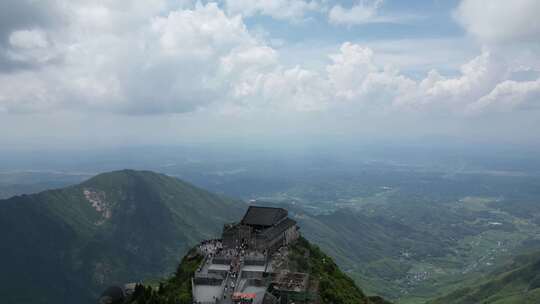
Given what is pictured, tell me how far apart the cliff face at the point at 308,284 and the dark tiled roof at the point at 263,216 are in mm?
6112

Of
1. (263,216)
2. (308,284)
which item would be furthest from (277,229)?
(308,284)

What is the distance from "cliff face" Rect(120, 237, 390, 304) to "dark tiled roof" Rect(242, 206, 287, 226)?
20.1 ft

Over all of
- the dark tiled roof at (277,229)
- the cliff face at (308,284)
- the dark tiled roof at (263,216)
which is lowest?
the cliff face at (308,284)

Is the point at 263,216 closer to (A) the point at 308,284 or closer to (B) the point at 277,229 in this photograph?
(B) the point at 277,229

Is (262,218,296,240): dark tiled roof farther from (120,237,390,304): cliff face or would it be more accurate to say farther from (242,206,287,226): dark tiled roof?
(120,237,390,304): cliff face

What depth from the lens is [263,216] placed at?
9169 cm

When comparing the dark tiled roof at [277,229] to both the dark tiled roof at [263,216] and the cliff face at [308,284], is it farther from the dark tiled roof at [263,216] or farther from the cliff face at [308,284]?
the cliff face at [308,284]

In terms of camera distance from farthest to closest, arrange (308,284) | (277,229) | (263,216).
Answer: (263,216) < (277,229) < (308,284)

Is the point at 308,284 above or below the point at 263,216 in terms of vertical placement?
below

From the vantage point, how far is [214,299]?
6009 cm

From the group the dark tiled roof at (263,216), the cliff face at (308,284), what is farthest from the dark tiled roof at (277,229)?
the cliff face at (308,284)

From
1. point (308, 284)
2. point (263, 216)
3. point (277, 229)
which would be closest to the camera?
point (308, 284)

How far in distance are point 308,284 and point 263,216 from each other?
87.5ft

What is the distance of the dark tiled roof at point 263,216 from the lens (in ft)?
293
